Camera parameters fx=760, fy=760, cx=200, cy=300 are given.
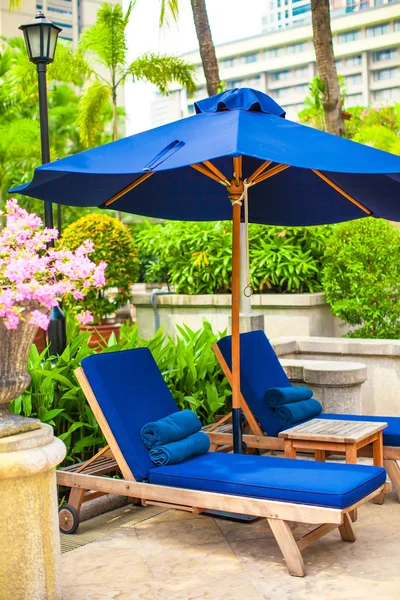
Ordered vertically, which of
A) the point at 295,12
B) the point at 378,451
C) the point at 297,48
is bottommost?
the point at 378,451

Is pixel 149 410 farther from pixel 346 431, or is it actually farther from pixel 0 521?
pixel 0 521

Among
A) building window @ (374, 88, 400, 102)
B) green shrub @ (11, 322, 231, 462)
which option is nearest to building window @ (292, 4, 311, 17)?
building window @ (374, 88, 400, 102)

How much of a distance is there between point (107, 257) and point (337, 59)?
96.7 metres

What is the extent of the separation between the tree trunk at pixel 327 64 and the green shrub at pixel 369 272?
357 centimetres

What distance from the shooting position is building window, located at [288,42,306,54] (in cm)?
10406

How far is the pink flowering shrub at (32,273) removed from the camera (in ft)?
10.3

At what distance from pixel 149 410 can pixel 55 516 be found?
140cm

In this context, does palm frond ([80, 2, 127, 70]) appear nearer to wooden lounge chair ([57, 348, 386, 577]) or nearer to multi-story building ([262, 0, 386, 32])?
wooden lounge chair ([57, 348, 386, 577])

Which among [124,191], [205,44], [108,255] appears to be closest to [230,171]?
[124,191]

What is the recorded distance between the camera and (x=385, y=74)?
10106 centimetres

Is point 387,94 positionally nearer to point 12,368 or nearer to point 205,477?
point 205,477

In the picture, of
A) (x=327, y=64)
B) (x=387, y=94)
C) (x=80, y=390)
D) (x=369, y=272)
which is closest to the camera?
(x=80, y=390)

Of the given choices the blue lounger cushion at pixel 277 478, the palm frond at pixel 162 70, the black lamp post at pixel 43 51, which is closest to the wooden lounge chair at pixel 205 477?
the blue lounger cushion at pixel 277 478

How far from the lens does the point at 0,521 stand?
11.0 feet
